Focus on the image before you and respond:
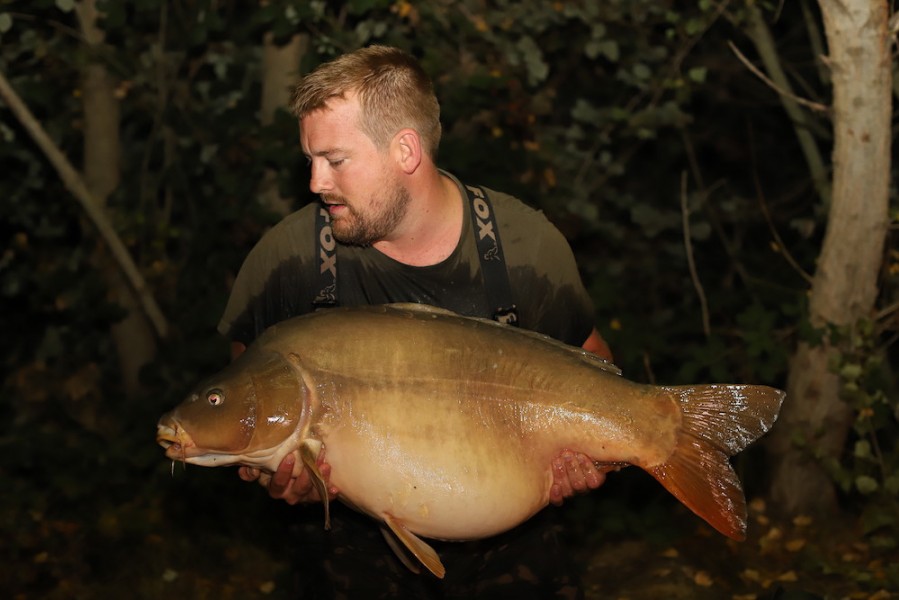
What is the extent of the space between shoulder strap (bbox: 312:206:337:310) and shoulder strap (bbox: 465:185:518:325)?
45 cm

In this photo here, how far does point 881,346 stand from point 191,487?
3.85 metres

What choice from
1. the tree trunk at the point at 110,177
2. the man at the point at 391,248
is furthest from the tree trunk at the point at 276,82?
the man at the point at 391,248

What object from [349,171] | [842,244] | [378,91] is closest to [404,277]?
[349,171]

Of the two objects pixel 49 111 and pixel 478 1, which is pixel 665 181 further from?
pixel 49 111

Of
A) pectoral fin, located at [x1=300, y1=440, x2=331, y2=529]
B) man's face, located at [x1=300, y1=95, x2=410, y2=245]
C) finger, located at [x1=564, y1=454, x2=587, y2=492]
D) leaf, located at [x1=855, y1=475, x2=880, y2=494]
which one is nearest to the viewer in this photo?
pectoral fin, located at [x1=300, y1=440, x2=331, y2=529]

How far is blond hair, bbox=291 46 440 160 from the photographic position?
3461 millimetres

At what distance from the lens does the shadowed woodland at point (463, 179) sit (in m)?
5.68

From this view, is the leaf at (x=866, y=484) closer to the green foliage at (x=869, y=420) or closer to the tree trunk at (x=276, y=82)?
the green foliage at (x=869, y=420)

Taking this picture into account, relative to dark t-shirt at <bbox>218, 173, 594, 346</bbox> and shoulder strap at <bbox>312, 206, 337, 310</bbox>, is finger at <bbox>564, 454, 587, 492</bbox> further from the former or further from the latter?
shoulder strap at <bbox>312, 206, 337, 310</bbox>

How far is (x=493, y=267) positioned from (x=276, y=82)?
142 inches

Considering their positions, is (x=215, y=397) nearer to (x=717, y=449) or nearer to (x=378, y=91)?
(x=378, y=91)

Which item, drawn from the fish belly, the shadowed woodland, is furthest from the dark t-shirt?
the shadowed woodland

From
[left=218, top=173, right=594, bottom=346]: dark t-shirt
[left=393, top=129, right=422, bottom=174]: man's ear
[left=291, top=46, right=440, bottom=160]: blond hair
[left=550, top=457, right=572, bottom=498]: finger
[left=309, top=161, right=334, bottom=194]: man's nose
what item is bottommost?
[left=550, top=457, right=572, bottom=498]: finger

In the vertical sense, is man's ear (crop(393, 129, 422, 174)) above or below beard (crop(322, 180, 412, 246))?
above
